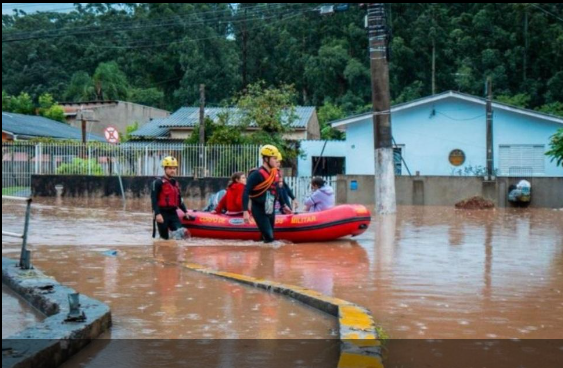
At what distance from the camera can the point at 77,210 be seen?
24.0 m

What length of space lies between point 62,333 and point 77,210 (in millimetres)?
19206

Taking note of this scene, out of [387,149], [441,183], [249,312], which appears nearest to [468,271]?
[249,312]

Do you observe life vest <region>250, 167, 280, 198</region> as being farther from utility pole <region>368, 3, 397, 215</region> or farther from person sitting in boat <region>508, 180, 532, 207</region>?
person sitting in boat <region>508, 180, 532, 207</region>

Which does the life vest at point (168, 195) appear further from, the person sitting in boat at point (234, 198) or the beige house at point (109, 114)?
the beige house at point (109, 114)

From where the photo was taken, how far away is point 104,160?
109 feet

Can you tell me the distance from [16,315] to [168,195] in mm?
6650

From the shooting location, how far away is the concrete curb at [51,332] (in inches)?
191

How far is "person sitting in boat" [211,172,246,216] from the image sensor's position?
46.6ft

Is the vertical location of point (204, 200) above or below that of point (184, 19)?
below

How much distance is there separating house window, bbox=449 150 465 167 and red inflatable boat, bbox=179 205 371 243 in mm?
21241

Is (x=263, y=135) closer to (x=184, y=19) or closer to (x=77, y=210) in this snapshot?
(x=77, y=210)

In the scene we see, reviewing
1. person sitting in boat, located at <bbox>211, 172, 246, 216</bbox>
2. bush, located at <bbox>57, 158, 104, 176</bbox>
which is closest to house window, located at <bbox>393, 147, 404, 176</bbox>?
bush, located at <bbox>57, 158, 104, 176</bbox>

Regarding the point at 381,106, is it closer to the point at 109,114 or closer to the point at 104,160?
the point at 104,160

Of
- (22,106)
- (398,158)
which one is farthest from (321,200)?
(22,106)
